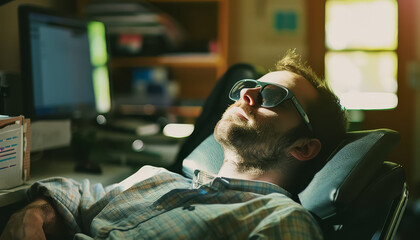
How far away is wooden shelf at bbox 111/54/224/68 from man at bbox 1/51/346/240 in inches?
63.7

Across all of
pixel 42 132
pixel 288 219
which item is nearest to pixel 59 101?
pixel 42 132

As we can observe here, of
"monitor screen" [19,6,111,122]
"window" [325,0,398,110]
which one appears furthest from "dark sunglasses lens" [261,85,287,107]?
"window" [325,0,398,110]

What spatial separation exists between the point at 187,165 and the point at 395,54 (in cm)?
265

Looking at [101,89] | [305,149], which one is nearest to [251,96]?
[305,149]

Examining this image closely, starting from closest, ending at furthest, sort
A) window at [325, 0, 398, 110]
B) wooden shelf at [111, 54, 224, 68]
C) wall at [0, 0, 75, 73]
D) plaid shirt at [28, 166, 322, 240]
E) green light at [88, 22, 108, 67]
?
plaid shirt at [28, 166, 322, 240], wall at [0, 0, 75, 73], green light at [88, 22, 108, 67], wooden shelf at [111, 54, 224, 68], window at [325, 0, 398, 110]

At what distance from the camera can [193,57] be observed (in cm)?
313

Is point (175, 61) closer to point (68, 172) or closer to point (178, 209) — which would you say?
point (68, 172)

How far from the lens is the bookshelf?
315cm

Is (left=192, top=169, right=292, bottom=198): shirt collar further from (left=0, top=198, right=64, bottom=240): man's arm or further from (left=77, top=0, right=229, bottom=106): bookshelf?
(left=77, top=0, right=229, bottom=106): bookshelf

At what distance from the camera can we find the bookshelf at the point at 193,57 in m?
3.15

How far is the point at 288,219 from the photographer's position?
965 millimetres

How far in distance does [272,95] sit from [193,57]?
1.85 meters

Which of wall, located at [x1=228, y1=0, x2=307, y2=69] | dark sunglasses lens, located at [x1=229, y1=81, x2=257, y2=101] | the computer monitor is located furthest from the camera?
wall, located at [x1=228, y1=0, x2=307, y2=69]

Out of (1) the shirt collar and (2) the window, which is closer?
(1) the shirt collar
